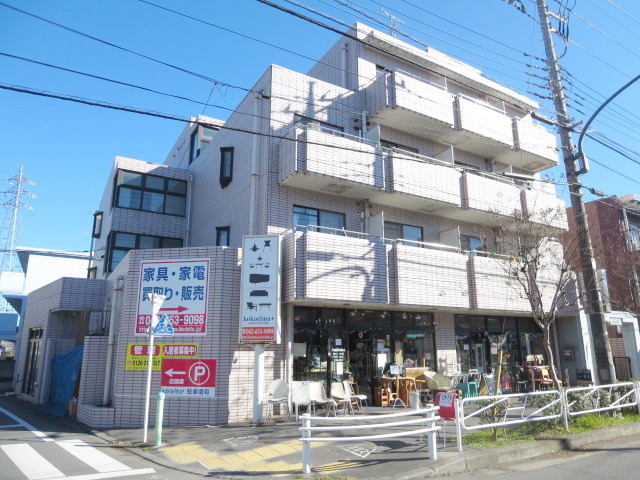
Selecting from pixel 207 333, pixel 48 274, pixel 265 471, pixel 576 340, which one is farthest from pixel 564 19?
pixel 48 274

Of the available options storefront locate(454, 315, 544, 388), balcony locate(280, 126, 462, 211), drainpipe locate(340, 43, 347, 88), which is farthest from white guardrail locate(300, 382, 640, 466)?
drainpipe locate(340, 43, 347, 88)

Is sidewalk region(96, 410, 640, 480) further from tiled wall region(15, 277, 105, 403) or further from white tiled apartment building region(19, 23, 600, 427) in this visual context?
tiled wall region(15, 277, 105, 403)

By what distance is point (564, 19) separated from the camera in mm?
13719

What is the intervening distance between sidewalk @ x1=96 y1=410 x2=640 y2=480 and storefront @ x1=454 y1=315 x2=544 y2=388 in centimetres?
632

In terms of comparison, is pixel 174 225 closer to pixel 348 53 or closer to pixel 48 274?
pixel 348 53

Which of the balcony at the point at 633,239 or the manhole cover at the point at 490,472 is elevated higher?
the balcony at the point at 633,239

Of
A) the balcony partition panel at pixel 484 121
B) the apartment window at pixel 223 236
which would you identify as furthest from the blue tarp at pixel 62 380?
the balcony partition panel at pixel 484 121

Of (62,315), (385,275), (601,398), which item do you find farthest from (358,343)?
(62,315)

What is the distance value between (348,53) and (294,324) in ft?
34.7

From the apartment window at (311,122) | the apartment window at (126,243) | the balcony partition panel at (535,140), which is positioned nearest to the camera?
the apartment window at (311,122)

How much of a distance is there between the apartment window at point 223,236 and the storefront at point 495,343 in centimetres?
852

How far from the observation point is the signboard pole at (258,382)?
36.5 feet

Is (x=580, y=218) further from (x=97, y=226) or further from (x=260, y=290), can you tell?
(x=97, y=226)

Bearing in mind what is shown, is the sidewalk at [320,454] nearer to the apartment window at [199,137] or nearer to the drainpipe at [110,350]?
the drainpipe at [110,350]
